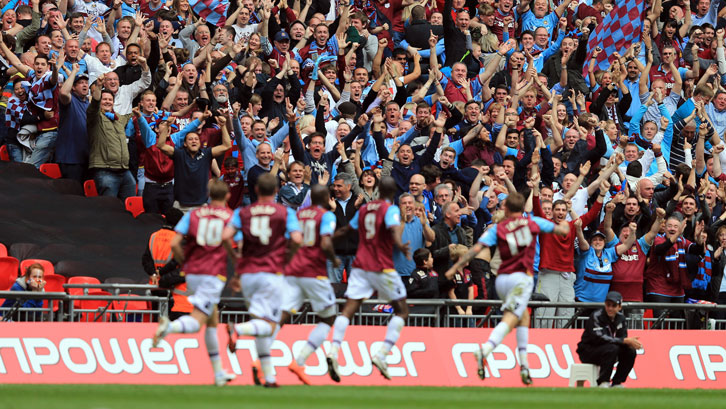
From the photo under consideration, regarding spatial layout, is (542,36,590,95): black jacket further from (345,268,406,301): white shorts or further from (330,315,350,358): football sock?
(330,315,350,358): football sock

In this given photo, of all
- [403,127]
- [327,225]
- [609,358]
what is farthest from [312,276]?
[403,127]

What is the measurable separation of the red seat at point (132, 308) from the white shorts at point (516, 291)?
16.0 ft

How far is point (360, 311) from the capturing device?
54.9 ft

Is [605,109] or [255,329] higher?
[605,109]

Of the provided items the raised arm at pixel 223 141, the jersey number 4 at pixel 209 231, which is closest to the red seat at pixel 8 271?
the raised arm at pixel 223 141

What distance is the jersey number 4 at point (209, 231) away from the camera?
1262 centimetres

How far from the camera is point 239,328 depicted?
12.5m

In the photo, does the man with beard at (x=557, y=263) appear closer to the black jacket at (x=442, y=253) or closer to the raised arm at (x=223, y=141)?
the black jacket at (x=442, y=253)

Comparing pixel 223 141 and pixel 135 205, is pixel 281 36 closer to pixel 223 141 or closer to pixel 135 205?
pixel 223 141

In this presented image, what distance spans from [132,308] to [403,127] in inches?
220

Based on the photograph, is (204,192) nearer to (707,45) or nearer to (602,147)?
(602,147)

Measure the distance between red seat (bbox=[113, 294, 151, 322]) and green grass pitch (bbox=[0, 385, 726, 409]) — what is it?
290 cm

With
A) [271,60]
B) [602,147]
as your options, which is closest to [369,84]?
[271,60]

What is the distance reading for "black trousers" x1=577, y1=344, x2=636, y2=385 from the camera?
15.8 m
